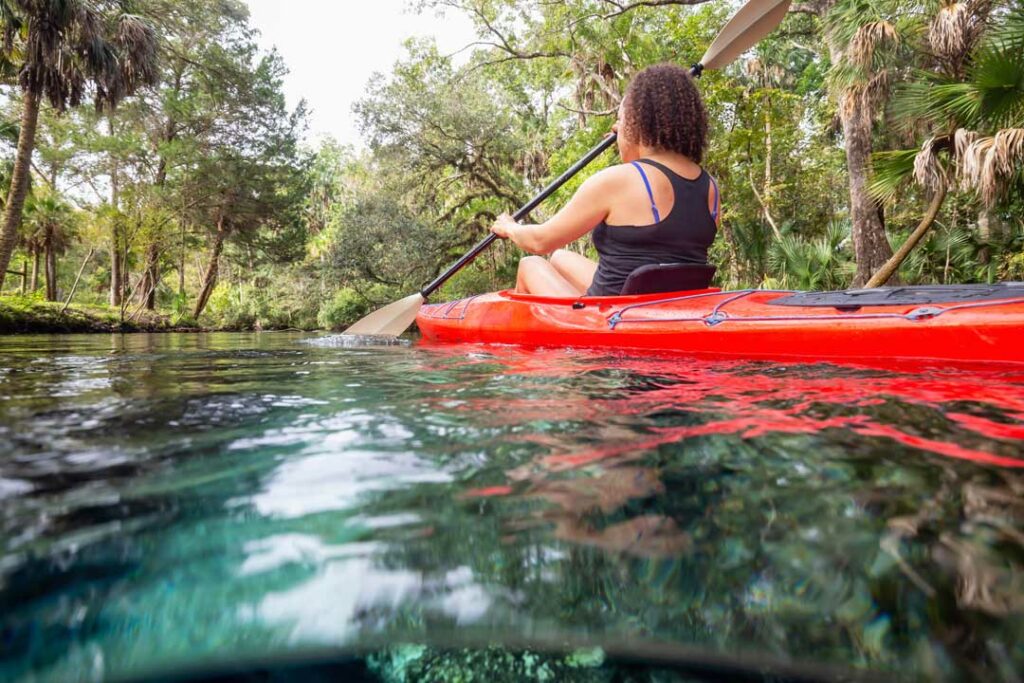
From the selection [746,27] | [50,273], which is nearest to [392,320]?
[746,27]

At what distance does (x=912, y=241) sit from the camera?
22.0ft

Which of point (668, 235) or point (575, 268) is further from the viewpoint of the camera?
point (575, 268)

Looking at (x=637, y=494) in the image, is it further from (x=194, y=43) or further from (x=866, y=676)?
(x=194, y=43)

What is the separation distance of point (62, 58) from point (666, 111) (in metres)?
9.87

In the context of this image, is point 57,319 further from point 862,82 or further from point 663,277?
point 862,82

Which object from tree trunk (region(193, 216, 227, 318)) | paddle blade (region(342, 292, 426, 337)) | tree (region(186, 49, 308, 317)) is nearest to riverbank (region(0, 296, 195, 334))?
tree trunk (region(193, 216, 227, 318))

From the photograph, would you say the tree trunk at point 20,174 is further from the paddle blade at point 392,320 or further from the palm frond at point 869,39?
the palm frond at point 869,39

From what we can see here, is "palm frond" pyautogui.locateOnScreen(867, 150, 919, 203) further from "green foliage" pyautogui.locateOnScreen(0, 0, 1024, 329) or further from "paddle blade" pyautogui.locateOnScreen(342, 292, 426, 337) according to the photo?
"paddle blade" pyautogui.locateOnScreen(342, 292, 426, 337)

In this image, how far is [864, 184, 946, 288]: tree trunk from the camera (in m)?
6.33

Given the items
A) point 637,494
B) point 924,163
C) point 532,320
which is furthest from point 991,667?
point 924,163

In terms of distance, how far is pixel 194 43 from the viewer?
16.3 meters

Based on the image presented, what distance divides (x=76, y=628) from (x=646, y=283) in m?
2.72

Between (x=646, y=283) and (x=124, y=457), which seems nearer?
(x=124, y=457)

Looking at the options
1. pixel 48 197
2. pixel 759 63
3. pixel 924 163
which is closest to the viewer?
pixel 924 163
